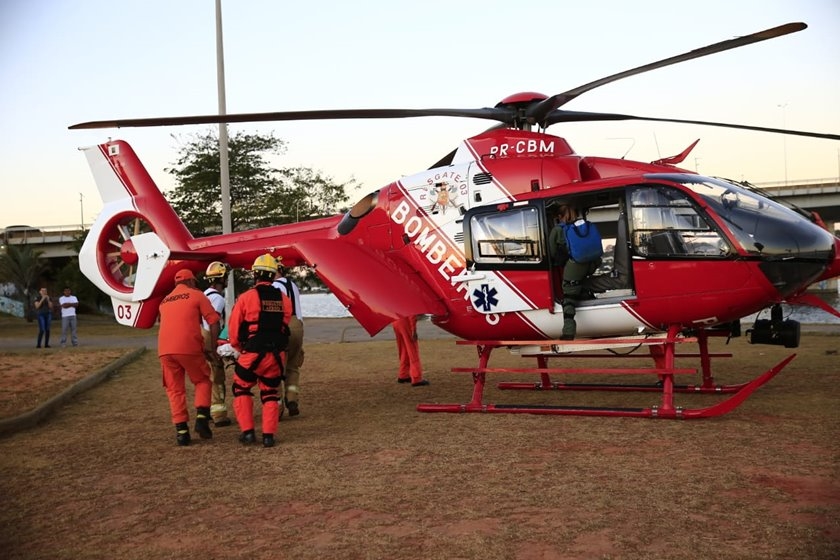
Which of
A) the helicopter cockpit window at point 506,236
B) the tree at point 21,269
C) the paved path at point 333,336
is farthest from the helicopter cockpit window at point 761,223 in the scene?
the tree at point 21,269

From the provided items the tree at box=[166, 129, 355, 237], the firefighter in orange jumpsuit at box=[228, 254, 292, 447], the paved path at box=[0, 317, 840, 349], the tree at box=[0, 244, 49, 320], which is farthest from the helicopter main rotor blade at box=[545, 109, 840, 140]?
the tree at box=[0, 244, 49, 320]

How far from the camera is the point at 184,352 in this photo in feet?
27.8

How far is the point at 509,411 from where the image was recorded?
365 inches

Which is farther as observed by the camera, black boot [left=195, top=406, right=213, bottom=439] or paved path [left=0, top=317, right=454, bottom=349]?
paved path [left=0, top=317, right=454, bottom=349]

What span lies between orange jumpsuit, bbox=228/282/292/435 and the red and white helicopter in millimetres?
1636

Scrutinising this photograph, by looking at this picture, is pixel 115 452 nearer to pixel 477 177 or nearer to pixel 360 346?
pixel 477 177

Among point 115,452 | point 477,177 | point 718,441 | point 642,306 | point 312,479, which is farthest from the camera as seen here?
point 477,177

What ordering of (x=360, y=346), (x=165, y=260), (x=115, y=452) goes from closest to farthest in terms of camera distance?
(x=115, y=452), (x=165, y=260), (x=360, y=346)

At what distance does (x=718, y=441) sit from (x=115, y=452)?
6017 mm

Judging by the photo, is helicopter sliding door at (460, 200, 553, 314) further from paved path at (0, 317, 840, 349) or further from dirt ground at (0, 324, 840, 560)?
paved path at (0, 317, 840, 349)

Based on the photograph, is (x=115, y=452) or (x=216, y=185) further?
(x=216, y=185)

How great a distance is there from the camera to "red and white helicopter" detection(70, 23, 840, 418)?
28.1 ft

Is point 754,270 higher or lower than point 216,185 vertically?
lower

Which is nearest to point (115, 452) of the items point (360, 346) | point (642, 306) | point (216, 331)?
point (216, 331)
